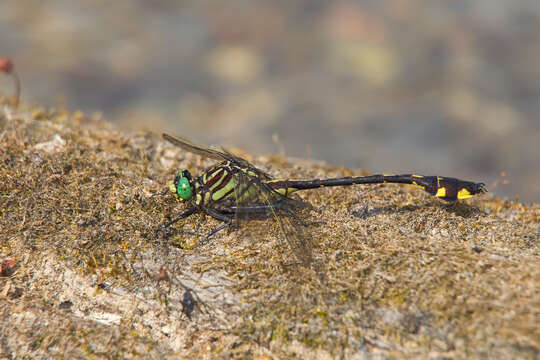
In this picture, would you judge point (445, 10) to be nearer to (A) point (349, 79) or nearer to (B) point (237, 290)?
(A) point (349, 79)

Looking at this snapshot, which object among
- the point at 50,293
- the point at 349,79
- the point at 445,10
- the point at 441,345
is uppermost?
the point at 445,10

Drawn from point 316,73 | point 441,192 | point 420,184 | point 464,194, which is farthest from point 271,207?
point 316,73

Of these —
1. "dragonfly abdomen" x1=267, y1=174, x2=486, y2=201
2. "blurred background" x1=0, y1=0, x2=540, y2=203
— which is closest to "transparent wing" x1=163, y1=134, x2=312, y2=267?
"dragonfly abdomen" x1=267, y1=174, x2=486, y2=201

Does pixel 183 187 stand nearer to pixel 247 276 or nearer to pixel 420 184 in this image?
pixel 247 276

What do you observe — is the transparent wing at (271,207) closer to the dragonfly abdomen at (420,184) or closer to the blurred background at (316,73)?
the dragonfly abdomen at (420,184)

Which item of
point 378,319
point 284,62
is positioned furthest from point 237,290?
point 284,62

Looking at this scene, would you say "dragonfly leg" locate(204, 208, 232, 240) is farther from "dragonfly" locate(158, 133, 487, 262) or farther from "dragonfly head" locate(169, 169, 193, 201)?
"dragonfly head" locate(169, 169, 193, 201)
